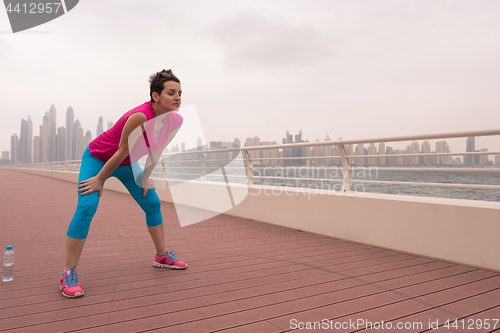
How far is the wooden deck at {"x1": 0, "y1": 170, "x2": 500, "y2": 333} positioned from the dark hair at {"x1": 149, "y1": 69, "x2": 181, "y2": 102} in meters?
1.43

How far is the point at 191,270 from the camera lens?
2.73 m

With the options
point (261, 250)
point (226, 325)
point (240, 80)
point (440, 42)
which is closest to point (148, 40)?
point (261, 250)

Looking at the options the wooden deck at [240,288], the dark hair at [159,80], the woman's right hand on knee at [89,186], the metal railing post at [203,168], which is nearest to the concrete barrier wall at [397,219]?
the wooden deck at [240,288]

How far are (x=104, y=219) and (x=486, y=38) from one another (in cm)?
6852

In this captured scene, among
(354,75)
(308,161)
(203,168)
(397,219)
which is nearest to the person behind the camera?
(397,219)

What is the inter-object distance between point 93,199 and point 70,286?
58 cm

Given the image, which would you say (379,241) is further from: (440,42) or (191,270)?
(440,42)

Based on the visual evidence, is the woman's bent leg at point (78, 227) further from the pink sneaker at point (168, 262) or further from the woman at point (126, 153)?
the pink sneaker at point (168, 262)

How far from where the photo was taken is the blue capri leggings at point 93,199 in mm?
2211

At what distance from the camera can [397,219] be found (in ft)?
11.0

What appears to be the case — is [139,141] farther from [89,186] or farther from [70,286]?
[70,286]

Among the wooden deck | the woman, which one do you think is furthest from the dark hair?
the wooden deck

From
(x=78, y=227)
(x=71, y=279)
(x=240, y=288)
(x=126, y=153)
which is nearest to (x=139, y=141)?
(x=126, y=153)

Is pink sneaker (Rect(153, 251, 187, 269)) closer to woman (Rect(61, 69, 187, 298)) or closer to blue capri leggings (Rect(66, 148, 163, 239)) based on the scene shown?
blue capri leggings (Rect(66, 148, 163, 239))
